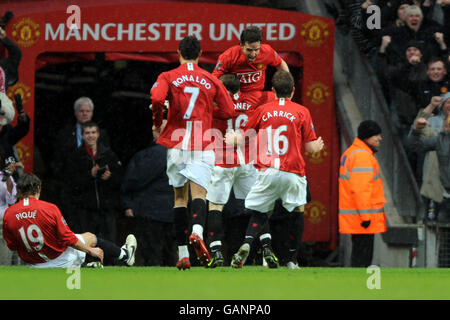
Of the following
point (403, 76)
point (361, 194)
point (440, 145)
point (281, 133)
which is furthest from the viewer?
point (403, 76)

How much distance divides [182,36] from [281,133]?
16.4ft

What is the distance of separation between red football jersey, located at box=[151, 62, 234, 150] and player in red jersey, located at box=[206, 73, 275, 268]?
2.25 feet

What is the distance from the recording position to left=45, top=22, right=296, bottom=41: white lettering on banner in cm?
1460

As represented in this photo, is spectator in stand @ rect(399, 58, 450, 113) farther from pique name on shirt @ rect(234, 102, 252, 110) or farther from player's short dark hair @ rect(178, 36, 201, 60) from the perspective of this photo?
player's short dark hair @ rect(178, 36, 201, 60)

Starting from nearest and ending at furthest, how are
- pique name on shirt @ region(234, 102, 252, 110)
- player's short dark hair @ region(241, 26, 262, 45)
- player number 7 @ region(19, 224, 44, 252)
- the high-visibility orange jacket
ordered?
player's short dark hair @ region(241, 26, 262, 45)
player number 7 @ region(19, 224, 44, 252)
pique name on shirt @ region(234, 102, 252, 110)
the high-visibility orange jacket

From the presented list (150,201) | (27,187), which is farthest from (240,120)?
(150,201)

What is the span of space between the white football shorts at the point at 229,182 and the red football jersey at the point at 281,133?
0.64 m

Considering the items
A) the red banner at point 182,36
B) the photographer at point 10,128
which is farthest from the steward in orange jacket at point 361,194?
the photographer at point 10,128

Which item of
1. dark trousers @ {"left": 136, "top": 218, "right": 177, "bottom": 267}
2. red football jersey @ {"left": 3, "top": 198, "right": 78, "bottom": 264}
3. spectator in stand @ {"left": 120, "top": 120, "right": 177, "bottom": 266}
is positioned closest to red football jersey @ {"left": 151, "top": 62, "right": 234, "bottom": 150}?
red football jersey @ {"left": 3, "top": 198, "right": 78, "bottom": 264}

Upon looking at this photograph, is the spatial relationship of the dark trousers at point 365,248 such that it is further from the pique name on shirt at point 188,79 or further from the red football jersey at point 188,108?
the pique name on shirt at point 188,79

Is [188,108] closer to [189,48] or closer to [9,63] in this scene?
[189,48]

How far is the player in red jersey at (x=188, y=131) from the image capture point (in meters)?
9.66

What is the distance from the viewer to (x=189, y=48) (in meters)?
9.73

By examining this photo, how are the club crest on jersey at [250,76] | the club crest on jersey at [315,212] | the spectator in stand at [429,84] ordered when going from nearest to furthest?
the club crest on jersey at [250,76], the spectator in stand at [429,84], the club crest on jersey at [315,212]
